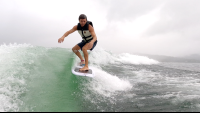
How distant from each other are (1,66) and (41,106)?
313 centimetres

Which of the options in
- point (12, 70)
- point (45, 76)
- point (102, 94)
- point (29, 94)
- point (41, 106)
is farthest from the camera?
point (45, 76)

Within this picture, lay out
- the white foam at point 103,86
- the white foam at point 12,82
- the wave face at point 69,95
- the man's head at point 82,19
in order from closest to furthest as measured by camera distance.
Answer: the white foam at point 12,82 < the wave face at point 69,95 < the white foam at point 103,86 < the man's head at point 82,19

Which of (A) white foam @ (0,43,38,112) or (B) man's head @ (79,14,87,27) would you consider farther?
(B) man's head @ (79,14,87,27)

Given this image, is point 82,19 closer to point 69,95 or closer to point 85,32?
point 85,32

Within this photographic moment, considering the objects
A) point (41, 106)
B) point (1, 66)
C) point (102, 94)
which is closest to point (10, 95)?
point (41, 106)

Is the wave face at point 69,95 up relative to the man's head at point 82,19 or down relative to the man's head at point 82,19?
down

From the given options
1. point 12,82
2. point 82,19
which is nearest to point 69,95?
point 12,82

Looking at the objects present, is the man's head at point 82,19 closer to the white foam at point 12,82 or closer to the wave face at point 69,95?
the wave face at point 69,95

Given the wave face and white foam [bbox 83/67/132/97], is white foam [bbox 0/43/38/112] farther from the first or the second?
white foam [bbox 83/67/132/97]

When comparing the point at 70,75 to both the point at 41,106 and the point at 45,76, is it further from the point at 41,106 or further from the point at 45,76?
the point at 41,106

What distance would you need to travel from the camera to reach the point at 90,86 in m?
5.26

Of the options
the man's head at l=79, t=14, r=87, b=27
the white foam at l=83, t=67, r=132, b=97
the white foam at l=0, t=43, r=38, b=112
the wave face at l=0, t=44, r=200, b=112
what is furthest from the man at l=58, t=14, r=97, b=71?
the white foam at l=0, t=43, r=38, b=112

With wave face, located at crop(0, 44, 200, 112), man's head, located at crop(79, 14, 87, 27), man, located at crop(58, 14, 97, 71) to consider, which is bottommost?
wave face, located at crop(0, 44, 200, 112)

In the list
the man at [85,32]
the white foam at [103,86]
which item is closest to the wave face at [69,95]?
the white foam at [103,86]
